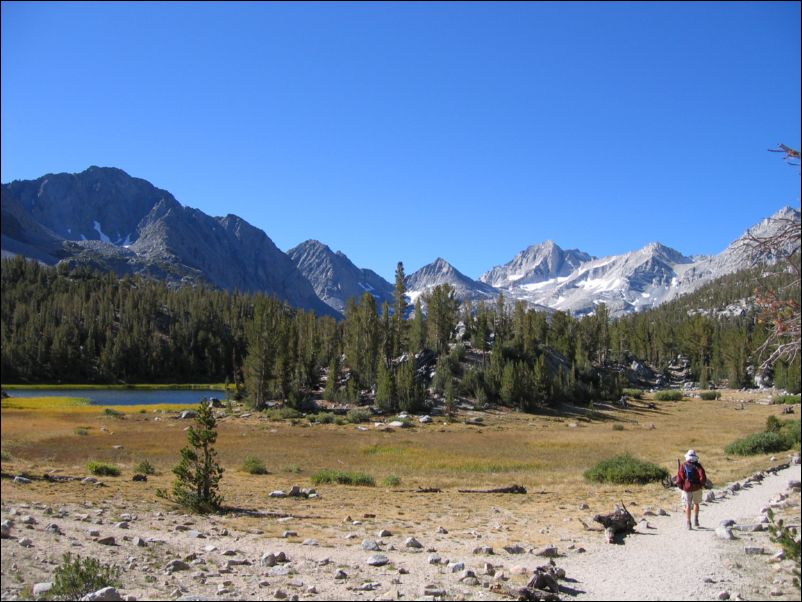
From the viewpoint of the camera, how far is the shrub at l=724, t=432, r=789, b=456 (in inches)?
1329

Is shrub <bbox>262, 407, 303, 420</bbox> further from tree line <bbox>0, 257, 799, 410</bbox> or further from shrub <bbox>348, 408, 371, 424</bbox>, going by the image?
shrub <bbox>348, 408, 371, 424</bbox>

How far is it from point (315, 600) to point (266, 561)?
2660 millimetres

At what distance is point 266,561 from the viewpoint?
11.7 metres

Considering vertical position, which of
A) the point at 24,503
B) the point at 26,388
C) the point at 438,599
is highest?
the point at 438,599

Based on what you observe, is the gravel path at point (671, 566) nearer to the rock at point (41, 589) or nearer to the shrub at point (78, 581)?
the shrub at point (78, 581)

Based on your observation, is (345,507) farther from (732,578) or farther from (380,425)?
(380,425)

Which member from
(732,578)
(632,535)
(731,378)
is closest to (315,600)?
(732,578)

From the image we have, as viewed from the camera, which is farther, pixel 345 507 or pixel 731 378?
pixel 731 378

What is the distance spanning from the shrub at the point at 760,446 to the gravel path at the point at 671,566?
67.7 feet

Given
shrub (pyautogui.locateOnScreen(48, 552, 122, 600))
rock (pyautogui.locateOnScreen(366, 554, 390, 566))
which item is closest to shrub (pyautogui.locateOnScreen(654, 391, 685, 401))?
rock (pyautogui.locateOnScreen(366, 554, 390, 566))

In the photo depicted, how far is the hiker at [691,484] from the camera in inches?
603

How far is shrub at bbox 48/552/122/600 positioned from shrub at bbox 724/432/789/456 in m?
36.5

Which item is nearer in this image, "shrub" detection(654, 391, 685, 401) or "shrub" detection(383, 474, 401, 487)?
"shrub" detection(383, 474, 401, 487)

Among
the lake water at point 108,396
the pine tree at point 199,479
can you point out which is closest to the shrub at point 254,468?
the pine tree at point 199,479
